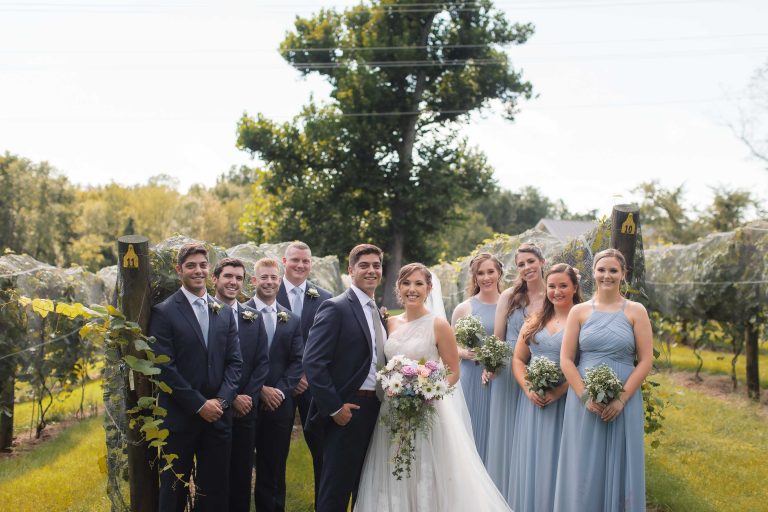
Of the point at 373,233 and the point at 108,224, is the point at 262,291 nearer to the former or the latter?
the point at 373,233

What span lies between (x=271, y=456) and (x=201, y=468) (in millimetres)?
945

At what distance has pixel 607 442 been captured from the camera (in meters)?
5.22

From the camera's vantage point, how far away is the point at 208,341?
16.3 feet

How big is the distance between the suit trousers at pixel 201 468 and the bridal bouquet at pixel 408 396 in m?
1.16

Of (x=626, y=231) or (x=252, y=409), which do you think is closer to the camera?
(x=252, y=409)

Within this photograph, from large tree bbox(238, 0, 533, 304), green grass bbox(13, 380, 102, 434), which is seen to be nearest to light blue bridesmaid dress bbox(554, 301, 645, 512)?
green grass bbox(13, 380, 102, 434)

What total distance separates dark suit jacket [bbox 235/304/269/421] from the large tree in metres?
24.8

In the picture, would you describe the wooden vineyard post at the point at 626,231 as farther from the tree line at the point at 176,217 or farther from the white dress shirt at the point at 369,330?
the tree line at the point at 176,217

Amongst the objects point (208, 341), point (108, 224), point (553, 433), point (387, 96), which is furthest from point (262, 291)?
point (108, 224)

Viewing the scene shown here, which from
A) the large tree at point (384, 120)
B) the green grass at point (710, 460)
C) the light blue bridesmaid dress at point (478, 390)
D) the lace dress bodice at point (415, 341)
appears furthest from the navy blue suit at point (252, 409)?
the large tree at point (384, 120)

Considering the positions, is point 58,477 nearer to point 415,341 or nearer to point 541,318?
point 415,341

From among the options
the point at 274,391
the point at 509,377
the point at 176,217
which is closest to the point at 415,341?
the point at 274,391

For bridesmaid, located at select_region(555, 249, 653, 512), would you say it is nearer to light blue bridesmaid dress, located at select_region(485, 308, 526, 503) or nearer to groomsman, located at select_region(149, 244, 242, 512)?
light blue bridesmaid dress, located at select_region(485, 308, 526, 503)

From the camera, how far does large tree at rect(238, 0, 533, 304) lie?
3047 cm
